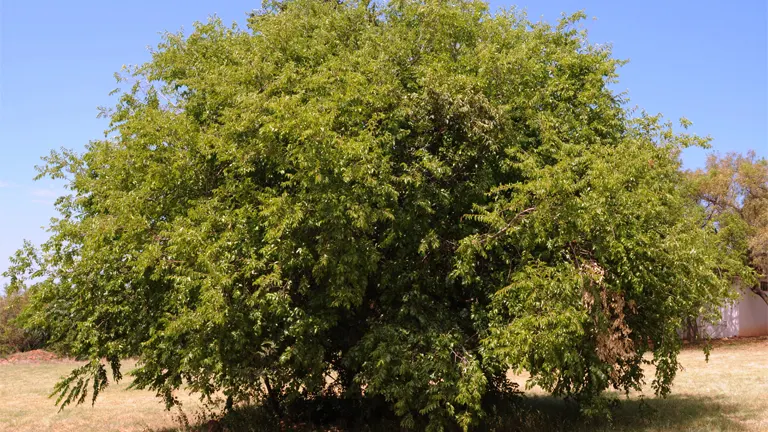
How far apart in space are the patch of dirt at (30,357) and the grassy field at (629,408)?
15583 mm

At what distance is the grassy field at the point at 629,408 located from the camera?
48.0 feet

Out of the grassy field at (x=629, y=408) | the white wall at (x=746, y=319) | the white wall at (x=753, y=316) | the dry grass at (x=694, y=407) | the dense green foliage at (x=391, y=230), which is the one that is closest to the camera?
the dense green foliage at (x=391, y=230)

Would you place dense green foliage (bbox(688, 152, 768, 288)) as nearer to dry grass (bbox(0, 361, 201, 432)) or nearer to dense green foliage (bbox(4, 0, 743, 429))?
dense green foliage (bbox(4, 0, 743, 429))

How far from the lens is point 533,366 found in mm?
11070

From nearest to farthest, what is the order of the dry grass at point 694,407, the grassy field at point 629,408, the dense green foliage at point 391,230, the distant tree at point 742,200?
1. the dense green foliage at point 391,230
2. the dry grass at point 694,407
3. the grassy field at point 629,408
4. the distant tree at point 742,200

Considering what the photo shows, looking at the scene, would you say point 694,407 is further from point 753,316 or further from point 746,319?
point 753,316

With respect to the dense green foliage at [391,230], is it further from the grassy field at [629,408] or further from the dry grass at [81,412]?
the dry grass at [81,412]

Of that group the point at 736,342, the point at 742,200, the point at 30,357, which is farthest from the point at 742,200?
the point at 30,357

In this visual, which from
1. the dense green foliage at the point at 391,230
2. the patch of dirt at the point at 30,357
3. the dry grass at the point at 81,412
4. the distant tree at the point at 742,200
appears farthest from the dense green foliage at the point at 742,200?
the patch of dirt at the point at 30,357

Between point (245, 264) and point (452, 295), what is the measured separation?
431 cm

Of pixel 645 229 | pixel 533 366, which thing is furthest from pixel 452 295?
pixel 645 229

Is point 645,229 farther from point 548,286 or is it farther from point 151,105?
point 151,105

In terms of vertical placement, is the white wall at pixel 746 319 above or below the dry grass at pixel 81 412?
above

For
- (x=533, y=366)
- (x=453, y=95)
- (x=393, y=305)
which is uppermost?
(x=453, y=95)
